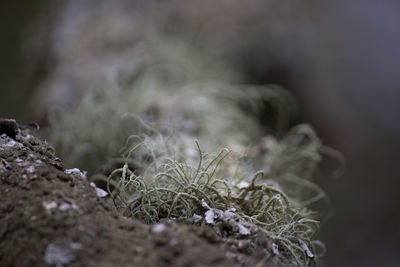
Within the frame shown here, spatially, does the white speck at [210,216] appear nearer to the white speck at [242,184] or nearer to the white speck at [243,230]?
the white speck at [243,230]

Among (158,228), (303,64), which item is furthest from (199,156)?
(303,64)

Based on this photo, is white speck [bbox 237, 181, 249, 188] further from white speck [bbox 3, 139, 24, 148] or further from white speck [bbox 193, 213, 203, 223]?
white speck [bbox 3, 139, 24, 148]

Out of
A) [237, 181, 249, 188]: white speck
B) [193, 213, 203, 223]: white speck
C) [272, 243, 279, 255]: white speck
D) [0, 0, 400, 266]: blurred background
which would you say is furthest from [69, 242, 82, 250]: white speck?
[0, 0, 400, 266]: blurred background

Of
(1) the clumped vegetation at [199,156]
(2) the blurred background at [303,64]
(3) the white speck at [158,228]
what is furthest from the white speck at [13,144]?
(2) the blurred background at [303,64]

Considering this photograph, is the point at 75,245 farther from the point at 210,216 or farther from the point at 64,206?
the point at 210,216

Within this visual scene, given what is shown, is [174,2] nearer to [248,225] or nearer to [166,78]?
[166,78]

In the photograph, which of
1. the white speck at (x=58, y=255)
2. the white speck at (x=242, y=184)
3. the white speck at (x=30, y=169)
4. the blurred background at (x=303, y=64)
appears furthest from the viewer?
the blurred background at (x=303, y=64)

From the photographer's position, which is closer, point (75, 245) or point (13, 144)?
point (75, 245)

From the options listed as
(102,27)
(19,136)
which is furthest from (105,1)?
(19,136)
